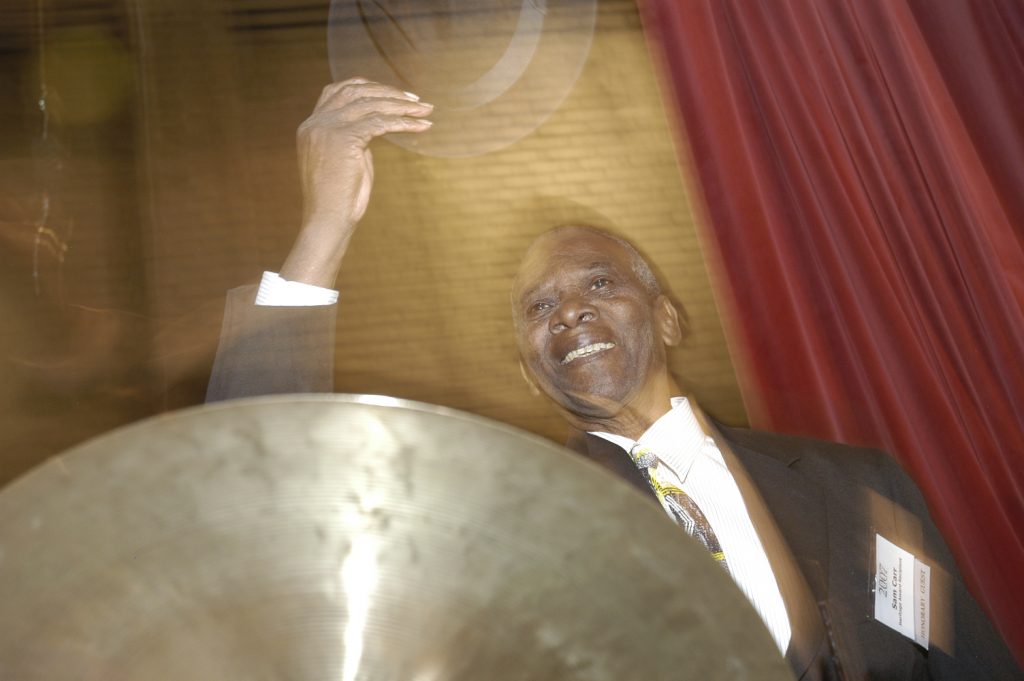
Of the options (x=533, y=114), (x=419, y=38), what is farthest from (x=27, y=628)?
(x=533, y=114)

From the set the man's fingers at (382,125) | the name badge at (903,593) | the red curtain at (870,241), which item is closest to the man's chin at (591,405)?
the red curtain at (870,241)

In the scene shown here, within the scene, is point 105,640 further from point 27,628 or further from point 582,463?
point 582,463

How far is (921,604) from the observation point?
126cm

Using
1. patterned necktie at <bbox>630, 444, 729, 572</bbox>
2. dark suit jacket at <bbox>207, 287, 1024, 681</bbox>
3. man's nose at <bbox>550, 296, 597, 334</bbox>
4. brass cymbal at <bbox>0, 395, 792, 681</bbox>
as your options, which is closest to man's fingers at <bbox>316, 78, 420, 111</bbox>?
dark suit jacket at <bbox>207, 287, 1024, 681</bbox>

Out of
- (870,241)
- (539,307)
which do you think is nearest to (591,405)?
(539,307)

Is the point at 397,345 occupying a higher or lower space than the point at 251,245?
lower

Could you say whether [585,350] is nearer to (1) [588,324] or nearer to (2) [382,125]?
(1) [588,324]

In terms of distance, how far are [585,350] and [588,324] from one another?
0.16ft

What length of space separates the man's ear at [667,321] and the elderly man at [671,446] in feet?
0.17

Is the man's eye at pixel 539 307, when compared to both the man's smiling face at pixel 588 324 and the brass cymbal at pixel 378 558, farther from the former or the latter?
the brass cymbal at pixel 378 558

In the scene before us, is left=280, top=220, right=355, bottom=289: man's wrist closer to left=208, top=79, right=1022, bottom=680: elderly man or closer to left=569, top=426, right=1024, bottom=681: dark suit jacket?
left=208, top=79, right=1022, bottom=680: elderly man

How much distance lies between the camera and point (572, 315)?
1588 millimetres

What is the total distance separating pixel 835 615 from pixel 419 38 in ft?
5.18

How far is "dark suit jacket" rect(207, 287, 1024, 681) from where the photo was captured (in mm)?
1189
